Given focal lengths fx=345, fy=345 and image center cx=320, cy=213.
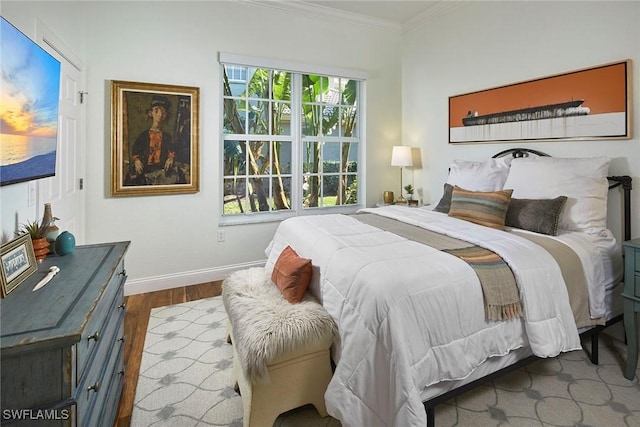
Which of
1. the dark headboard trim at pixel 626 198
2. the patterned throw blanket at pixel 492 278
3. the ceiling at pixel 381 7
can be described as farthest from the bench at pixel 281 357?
the ceiling at pixel 381 7

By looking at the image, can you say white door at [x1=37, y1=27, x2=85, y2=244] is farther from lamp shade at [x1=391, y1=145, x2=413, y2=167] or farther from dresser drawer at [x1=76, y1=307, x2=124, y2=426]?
lamp shade at [x1=391, y1=145, x2=413, y2=167]

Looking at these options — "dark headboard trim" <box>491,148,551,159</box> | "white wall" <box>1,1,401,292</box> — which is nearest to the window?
"white wall" <box>1,1,401,292</box>

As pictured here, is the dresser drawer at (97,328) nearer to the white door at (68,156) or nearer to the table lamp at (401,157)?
the white door at (68,156)

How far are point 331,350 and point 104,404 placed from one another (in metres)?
1.00

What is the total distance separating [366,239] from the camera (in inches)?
85.5

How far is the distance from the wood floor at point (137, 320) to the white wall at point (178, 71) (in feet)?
0.47

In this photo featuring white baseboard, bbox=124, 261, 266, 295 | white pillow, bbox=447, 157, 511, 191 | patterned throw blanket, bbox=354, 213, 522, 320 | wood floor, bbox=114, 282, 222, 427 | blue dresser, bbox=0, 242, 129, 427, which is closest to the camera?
blue dresser, bbox=0, 242, 129, 427

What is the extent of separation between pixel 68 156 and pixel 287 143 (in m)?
2.16

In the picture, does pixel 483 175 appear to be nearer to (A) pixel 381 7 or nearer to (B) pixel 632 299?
(B) pixel 632 299

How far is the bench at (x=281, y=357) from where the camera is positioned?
5.01ft

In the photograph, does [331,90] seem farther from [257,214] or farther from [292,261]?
[292,261]

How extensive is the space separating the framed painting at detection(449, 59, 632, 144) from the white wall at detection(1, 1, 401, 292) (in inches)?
63.6

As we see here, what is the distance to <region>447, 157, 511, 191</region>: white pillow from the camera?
117 inches

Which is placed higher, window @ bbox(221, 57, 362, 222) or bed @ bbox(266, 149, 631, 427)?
window @ bbox(221, 57, 362, 222)
